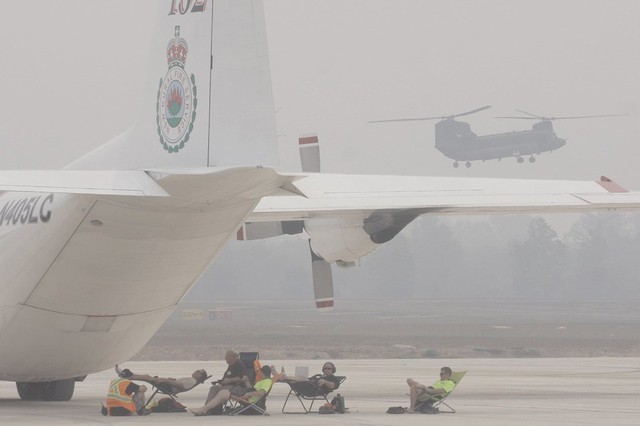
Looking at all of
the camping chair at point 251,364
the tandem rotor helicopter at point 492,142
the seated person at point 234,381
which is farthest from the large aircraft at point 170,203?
the tandem rotor helicopter at point 492,142

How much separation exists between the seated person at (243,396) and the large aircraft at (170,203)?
2.03m

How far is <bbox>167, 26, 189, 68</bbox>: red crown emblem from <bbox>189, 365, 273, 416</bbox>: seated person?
14.0 feet

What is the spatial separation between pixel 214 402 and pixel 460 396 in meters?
6.09

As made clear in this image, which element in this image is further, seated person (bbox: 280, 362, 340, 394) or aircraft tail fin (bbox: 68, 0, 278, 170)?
seated person (bbox: 280, 362, 340, 394)

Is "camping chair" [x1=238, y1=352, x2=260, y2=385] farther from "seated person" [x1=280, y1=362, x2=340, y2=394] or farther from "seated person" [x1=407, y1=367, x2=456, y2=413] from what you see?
"seated person" [x1=407, y1=367, x2=456, y2=413]

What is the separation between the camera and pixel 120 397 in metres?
16.5

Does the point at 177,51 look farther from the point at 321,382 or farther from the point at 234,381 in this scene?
the point at 321,382

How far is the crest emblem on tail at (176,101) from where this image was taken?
15703 millimetres

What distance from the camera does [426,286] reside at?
8212 centimetres

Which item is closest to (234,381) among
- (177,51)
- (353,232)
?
(353,232)

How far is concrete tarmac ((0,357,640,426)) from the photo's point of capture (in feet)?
51.4

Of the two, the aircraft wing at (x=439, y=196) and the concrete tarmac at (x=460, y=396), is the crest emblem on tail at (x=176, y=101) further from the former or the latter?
the concrete tarmac at (x=460, y=396)

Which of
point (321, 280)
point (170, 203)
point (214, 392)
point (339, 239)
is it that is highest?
point (170, 203)

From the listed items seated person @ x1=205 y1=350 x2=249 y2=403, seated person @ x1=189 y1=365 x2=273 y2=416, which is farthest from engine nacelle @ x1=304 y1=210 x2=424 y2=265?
seated person @ x1=205 y1=350 x2=249 y2=403
